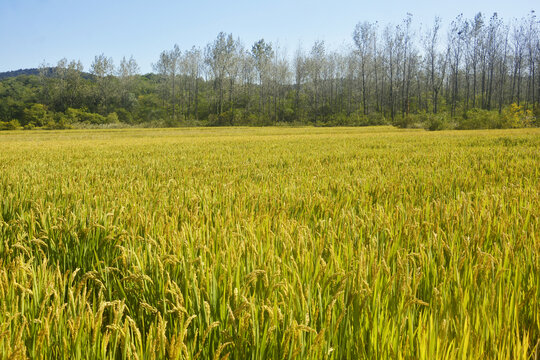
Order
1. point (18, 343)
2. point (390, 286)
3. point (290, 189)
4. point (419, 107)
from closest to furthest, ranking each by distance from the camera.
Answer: point (18, 343)
point (390, 286)
point (290, 189)
point (419, 107)

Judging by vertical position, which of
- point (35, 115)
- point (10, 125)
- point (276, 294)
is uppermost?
point (35, 115)

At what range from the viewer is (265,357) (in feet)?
2.79

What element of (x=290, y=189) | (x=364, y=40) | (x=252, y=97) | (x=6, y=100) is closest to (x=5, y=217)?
(x=290, y=189)

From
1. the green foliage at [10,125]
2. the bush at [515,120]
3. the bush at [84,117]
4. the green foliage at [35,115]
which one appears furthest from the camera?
the bush at [84,117]

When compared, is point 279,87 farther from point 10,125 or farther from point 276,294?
point 276,294

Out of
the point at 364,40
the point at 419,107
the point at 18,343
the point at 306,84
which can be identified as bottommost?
the point at 18,343

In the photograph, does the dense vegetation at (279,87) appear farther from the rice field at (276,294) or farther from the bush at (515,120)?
the rice field at (276,294)

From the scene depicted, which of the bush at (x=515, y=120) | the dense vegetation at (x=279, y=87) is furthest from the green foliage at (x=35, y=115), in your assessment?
the bush at (x=515, y=120)

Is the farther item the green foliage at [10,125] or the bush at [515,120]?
the green foliage at [10,125]

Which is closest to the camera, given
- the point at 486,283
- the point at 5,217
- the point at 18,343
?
the point at 18,343

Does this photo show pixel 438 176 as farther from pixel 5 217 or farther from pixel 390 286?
pixel 5 217

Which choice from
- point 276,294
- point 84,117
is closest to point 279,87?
point 84,117

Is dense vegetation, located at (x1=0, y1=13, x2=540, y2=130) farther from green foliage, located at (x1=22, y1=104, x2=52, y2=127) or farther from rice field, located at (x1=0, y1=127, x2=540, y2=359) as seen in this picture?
rice field, located at (x1=0, y1=127, x2=540, y2=359)

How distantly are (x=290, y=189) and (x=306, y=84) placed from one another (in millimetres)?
80695
